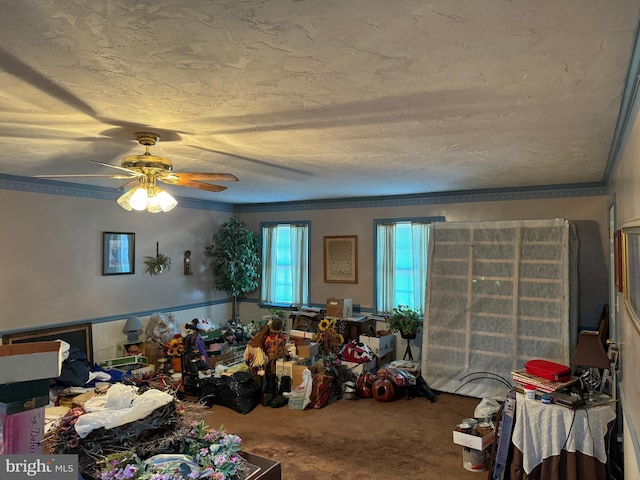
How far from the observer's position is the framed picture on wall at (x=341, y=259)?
640 cm

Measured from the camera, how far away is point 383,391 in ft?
15.3

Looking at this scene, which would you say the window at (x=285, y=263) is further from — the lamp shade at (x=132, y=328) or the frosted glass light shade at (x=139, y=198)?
the frosted glass light shade at (x=139, y=198)

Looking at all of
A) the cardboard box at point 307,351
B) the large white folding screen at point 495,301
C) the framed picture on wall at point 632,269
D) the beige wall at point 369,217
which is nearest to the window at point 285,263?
the beige wall at point 369,217

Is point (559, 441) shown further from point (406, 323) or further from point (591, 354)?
point (406, 323)

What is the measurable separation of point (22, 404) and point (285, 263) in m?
5.60

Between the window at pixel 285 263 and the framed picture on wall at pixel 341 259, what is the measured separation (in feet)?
1.24

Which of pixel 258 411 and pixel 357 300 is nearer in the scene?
pixel 258 411

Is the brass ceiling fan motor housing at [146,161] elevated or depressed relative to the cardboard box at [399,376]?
elevated

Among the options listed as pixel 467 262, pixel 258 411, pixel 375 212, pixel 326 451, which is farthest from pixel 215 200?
pixel 326 451

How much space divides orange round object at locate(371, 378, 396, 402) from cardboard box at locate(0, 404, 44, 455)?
367 cm

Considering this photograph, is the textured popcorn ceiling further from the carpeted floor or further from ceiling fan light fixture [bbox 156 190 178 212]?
the carpeted floor

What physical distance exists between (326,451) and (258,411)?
1100 mm

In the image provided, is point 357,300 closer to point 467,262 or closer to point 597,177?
point 467,262

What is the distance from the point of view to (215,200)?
678 cm
